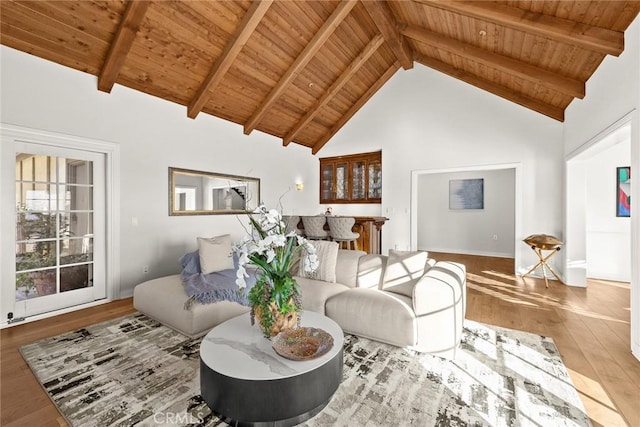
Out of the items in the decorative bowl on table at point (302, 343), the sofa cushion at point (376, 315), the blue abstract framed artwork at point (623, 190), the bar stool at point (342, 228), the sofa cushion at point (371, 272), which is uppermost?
the blue abstract framed artwork at point (623, 190)

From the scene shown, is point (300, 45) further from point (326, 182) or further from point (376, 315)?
point (376, 315)

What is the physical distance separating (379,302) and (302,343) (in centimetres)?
105

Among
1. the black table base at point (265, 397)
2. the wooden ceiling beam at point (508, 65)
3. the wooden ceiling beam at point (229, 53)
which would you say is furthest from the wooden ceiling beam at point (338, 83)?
the black table base at point (265, 397)

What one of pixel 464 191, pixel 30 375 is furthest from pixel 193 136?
pixel 464 191

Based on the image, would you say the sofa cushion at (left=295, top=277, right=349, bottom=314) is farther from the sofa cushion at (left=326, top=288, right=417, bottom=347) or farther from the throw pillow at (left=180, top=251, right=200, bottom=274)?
the throw pillow at (left=180, top=251, right=200, bottom=274)

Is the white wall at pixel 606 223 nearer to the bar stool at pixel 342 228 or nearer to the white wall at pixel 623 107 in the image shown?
the white wall at pixel 623 107

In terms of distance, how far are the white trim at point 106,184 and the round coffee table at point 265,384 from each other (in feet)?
9.74

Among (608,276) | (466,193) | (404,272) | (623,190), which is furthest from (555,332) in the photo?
(466,193)

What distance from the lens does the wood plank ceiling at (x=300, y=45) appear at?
287 cm

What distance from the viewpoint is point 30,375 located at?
6.83 feet

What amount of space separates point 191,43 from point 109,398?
3.97m

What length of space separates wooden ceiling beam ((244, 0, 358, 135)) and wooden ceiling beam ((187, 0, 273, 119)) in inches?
38.7

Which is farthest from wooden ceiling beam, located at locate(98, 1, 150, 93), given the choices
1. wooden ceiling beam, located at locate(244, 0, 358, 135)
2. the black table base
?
the black table base

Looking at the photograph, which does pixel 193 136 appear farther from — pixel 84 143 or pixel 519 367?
pixel 519 367
